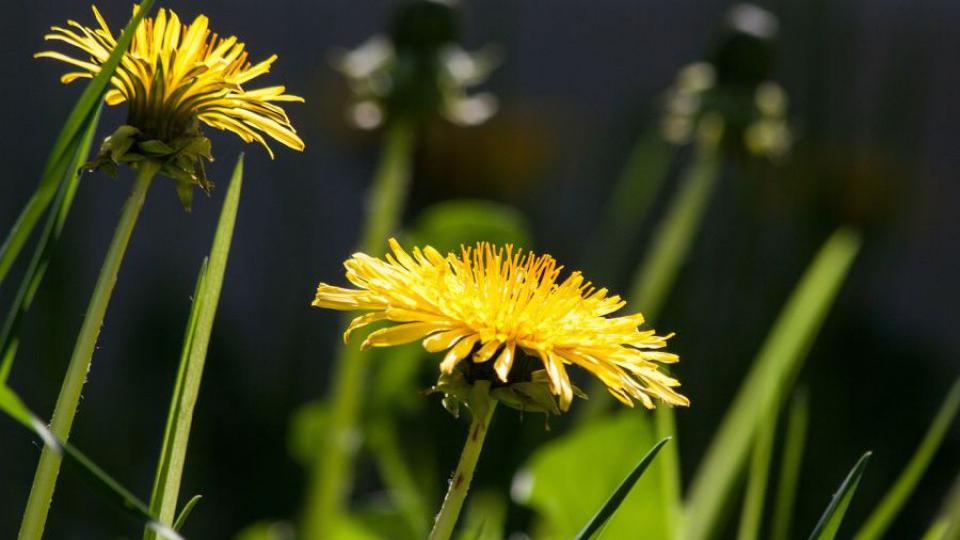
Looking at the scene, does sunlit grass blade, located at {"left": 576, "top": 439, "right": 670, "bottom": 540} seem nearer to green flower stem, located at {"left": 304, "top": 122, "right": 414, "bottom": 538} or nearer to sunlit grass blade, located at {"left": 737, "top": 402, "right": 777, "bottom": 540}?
sunlit grass blade, located at {"left": 737, "top": 402, "right": 777, "bottom": 540}

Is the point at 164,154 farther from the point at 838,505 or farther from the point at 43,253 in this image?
the point at 838,505

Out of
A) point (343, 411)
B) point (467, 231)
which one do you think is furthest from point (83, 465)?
point (467, 231)

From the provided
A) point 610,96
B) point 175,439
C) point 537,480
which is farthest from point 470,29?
point 175,439

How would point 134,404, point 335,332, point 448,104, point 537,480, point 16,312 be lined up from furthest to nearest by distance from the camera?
point 335,332 < point 134,404 < point 448,104 < point 537,480 < point 16,312

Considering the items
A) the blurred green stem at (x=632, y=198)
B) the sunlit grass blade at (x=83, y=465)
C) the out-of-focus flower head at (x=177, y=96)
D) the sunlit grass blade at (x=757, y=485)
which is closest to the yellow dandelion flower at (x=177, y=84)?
the out-of-focus flower head at (x=177, y=96)

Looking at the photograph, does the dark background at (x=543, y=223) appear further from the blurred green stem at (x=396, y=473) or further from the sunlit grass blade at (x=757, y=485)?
the sunlit grass blade at (x=757, y=485)

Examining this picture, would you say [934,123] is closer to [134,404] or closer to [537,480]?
[134,404]
